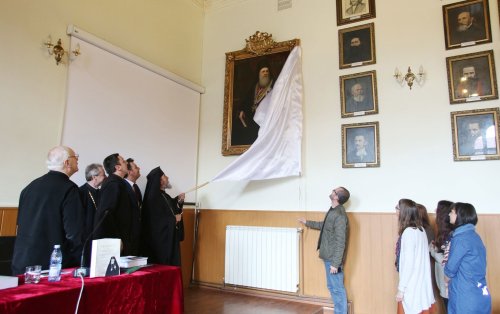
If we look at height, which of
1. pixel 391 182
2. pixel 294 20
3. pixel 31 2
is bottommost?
pixel 391 182

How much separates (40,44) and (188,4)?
9.24 ft

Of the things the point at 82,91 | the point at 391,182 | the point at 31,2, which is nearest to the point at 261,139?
the point at 391,182

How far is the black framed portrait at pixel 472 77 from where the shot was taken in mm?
4031

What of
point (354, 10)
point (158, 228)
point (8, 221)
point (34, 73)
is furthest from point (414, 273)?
point (34, 73)

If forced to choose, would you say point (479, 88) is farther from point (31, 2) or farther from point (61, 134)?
point (31, 2)

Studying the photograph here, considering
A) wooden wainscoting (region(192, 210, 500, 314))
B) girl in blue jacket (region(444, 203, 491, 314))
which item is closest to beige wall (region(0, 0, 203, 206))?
wooden wainscoting (region(192, 210, 500, 314))

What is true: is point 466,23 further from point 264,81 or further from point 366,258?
point 366,258

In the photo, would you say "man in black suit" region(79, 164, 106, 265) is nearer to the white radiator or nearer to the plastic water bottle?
the plastic water bottle

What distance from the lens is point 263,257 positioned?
15.7ft

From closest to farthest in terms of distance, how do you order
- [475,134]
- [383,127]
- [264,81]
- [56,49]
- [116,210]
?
[116,210] → [56,49] → [475,134] → [383,127] → [264,81]

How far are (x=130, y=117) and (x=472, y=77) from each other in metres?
4.12

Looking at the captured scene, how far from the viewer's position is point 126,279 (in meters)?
2.11

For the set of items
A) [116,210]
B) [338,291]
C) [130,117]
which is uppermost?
[130,117]

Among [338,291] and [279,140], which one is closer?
[338,291]
